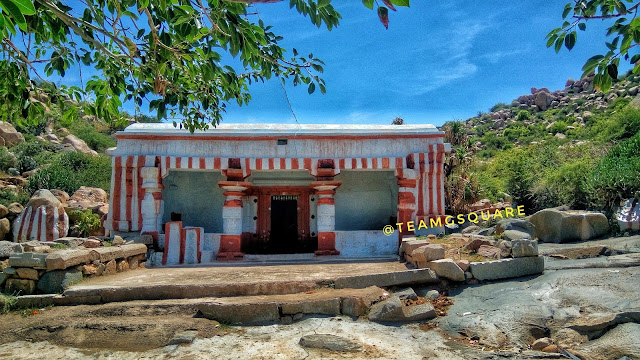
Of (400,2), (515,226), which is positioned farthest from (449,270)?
(400,2)

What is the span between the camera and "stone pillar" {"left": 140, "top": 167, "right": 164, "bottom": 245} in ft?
37.2

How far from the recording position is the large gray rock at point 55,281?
6.93m

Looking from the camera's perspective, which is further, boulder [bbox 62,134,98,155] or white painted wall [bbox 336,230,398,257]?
boulder [bbox 62,134,98,155]

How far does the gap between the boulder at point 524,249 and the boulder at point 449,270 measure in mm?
947

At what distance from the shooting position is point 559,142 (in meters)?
27.5

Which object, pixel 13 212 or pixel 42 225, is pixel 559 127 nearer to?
pixel 42 225

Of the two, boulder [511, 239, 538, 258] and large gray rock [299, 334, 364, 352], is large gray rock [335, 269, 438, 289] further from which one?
large gray rock [299, 334, 364, 352]

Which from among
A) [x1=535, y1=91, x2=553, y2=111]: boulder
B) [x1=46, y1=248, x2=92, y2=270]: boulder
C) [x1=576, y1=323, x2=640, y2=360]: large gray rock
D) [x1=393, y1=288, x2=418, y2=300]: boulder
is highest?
[x1=535, y1=91, x2=553, y2=111]: boulder

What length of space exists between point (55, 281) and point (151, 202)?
15.0ft

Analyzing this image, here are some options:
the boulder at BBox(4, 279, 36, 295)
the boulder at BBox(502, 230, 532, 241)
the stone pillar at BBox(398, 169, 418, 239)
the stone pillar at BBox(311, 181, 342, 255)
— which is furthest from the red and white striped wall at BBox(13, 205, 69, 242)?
the boulder at BBox(502, 230, 532, 241)

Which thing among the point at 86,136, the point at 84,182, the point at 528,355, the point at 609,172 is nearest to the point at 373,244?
the point at 609,172

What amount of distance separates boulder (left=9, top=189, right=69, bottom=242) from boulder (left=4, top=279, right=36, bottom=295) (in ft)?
15.5

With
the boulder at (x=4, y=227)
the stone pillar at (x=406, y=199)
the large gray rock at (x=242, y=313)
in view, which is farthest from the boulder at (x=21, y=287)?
the stone pillar at (x=406, y=199)

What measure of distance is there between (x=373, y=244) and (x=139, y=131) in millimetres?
7018
